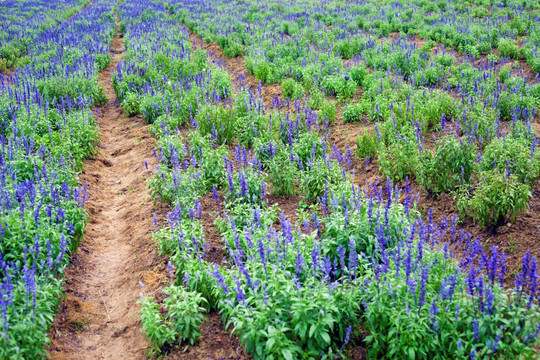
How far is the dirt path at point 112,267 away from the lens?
5.29 m

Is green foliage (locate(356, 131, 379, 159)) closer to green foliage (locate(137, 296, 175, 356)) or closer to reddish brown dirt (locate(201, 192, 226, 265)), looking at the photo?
reddish brown dirt (locate(201, 192, 226, 265))

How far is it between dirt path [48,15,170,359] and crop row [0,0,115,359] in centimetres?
32

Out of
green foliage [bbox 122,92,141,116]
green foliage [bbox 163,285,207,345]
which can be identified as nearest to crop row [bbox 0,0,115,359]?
green foliage [bbox 122,92,141,116]

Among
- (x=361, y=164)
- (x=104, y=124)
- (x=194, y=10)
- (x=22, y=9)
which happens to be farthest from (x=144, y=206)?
(x=22, y=9)

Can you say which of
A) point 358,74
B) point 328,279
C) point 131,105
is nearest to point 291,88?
point 358,74

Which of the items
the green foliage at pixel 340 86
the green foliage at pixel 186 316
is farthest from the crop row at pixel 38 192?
the green foliage at pixel 340 86

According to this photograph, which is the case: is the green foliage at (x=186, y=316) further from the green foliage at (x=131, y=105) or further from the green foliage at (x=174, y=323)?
the green foliage at (x=131, y=105)

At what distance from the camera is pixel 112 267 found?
6.82 m

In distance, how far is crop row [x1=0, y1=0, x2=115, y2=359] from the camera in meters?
4.46

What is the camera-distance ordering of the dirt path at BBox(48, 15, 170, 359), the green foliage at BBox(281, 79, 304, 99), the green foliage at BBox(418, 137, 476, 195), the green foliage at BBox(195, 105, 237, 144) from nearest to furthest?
the dirt path at BBox(48, 15, 170, 359), the green foliage at BBox(418, 137, 476, 195), the green foliage at BBox(195, 105, 237, 144), the green foliage at BBox(281, 79, 304, 99)

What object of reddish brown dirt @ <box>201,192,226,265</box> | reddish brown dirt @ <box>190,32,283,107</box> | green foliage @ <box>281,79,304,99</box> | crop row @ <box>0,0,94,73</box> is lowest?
reddish brown dirt @ <box>201,192,226,265</box>

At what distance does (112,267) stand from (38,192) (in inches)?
59.7

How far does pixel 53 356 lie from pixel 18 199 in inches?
102

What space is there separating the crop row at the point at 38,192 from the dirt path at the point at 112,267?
0.32 metres
